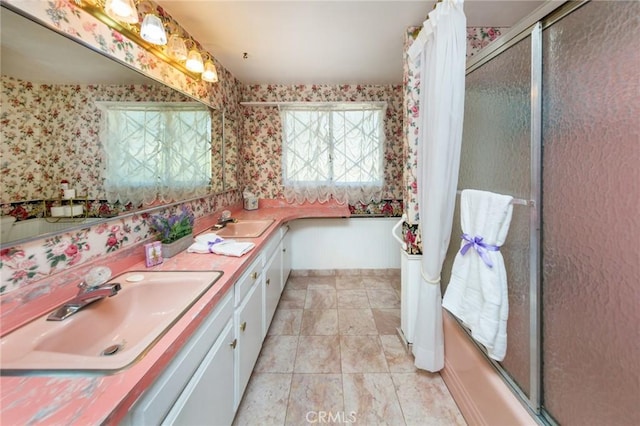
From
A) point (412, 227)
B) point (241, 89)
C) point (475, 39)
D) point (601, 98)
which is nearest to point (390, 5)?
point (475, 39)

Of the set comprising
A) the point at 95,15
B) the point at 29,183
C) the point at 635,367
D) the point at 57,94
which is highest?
the point at 95,15

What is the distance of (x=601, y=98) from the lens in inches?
31.1

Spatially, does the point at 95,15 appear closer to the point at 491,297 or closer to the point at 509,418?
the point at 491,297

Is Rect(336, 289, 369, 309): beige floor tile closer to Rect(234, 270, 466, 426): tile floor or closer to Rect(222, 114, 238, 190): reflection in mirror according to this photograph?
Rect(234, 270, 466, 426): tile floor

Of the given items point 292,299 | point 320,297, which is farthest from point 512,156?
point 292,299

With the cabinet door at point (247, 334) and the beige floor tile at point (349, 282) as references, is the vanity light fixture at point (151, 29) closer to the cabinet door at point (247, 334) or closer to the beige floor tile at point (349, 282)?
the cabinet door at point (247, 334)

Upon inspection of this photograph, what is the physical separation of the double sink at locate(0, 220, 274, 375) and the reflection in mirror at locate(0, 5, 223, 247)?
30 centimetres

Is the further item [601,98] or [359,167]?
[359,167]

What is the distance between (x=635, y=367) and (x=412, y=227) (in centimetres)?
114

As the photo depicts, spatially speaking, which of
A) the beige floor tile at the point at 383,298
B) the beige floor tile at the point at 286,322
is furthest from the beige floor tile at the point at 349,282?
the beige floor tile at the point at 286,322

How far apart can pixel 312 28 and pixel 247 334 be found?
2.04 meters

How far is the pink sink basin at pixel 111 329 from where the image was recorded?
614 millimetres

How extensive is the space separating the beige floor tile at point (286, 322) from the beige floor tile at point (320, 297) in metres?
0.17

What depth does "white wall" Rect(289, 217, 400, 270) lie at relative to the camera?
3.18 meters
